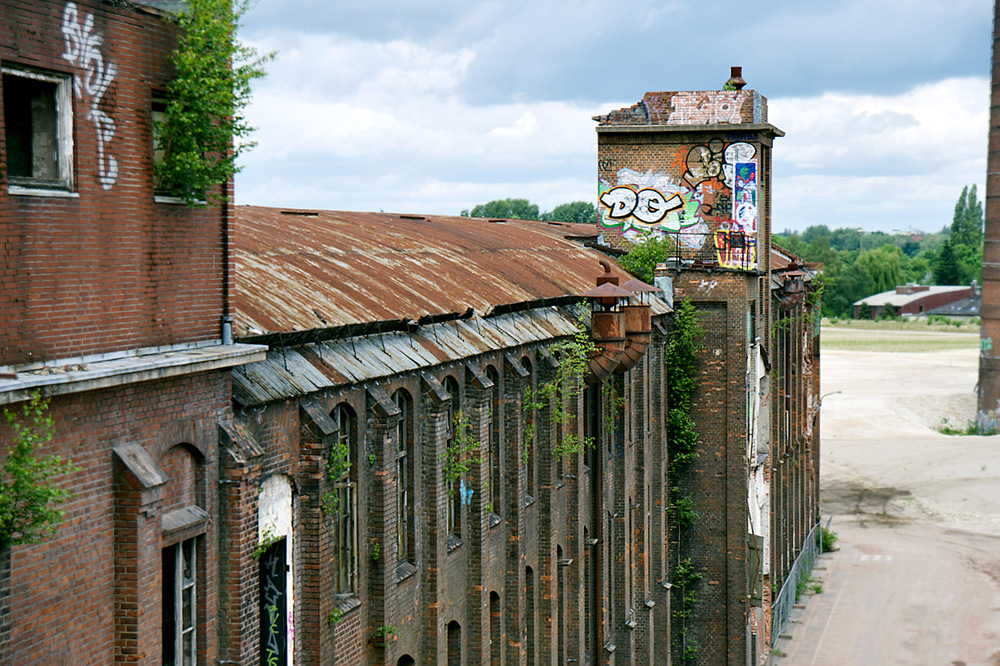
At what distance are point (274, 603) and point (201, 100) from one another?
581 centimetres

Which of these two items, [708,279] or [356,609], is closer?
[356,609]

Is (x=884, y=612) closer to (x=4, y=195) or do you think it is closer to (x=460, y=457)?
(x=460, y=457)

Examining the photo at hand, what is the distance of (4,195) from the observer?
948cm

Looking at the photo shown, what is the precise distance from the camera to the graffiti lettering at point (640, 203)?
33000 mm

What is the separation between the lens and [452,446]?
60.7ft

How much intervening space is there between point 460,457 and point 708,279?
1515 cm

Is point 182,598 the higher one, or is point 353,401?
point 353,401

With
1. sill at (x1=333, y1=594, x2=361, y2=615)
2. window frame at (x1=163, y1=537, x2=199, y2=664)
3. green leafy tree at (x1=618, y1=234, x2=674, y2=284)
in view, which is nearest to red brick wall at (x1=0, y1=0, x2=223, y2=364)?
window frame at (x1=163, y1=537, x2=199, y2=664)

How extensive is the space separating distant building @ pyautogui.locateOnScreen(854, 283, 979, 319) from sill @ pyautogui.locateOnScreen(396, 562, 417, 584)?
14085 centimetres

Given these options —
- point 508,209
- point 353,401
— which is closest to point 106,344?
point 353,401

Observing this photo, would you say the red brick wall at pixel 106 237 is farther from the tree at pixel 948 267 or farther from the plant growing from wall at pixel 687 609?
the tree at pixel 948 267

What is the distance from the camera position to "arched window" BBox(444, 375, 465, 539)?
18.4 meters

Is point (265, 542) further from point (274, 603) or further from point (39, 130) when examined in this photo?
point (39, 130)

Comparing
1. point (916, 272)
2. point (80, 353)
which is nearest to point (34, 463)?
point (80, 353)
